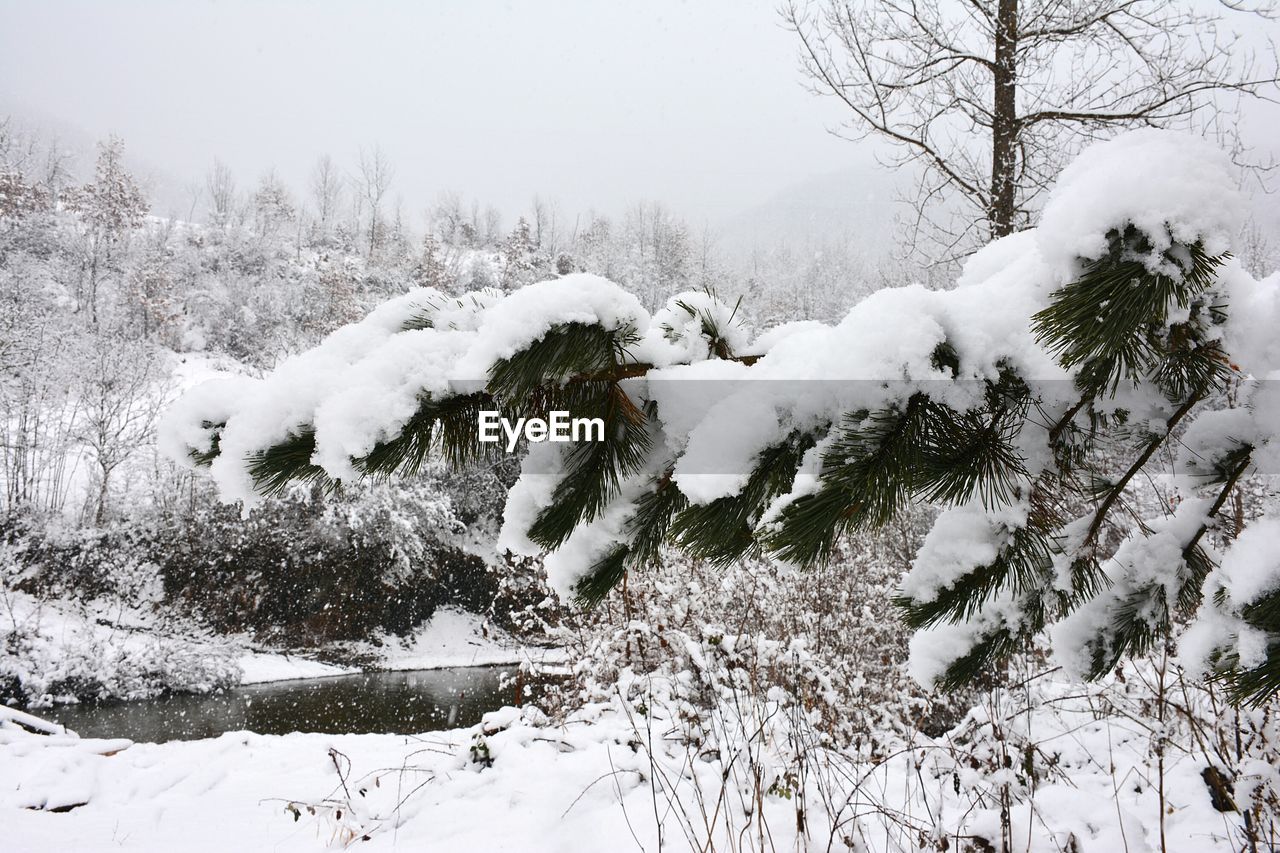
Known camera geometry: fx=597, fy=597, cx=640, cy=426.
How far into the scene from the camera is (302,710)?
8.62 m

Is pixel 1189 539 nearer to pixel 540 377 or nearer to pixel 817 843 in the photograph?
pixel 540 377

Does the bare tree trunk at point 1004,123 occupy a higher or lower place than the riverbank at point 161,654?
higher

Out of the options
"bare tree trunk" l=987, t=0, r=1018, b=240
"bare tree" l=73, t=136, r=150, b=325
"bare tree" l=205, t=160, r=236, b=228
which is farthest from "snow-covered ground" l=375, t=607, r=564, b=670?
"bare tree" l=205, t=160, r=236, b=228

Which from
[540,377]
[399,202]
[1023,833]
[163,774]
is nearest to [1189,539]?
[540,377]

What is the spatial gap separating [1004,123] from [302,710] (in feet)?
35.3

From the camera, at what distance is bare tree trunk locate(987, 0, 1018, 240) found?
4.34 m

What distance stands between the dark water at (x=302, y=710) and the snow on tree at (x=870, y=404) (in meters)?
7.19

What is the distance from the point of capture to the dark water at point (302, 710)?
7750 mm

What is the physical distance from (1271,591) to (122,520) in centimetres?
1705

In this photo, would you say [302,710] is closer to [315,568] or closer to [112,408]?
[315,568]

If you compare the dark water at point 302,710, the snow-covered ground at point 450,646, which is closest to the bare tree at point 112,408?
the dark water at point 302,710

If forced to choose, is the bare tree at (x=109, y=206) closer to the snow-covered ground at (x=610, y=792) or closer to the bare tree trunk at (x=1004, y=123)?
the snow-covered ground at (x=610, y=792)

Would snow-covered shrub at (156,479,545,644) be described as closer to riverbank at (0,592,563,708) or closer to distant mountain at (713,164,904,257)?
riverbank at (0,592,563,708)

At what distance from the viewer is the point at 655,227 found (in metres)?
40.4
